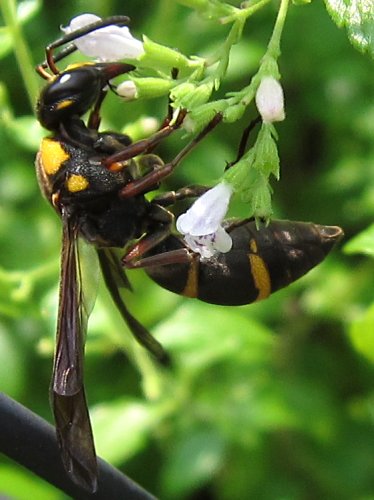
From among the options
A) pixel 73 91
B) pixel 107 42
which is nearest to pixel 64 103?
pixel 73 91

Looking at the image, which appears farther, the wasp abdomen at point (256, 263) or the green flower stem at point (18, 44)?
the green flower stem at point (18, 44)

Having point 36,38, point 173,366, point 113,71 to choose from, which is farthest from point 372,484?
point 36,38

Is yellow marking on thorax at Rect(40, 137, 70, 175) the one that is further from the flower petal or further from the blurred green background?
the blurred green background

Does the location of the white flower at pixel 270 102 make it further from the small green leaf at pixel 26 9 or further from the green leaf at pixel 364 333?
the small green leaf at pixel 26 9

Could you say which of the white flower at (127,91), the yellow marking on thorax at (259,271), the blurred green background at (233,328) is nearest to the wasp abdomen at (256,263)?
the yellow marking on thorax at (259,271)

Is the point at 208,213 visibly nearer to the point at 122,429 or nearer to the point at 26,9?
the point at 26,9
